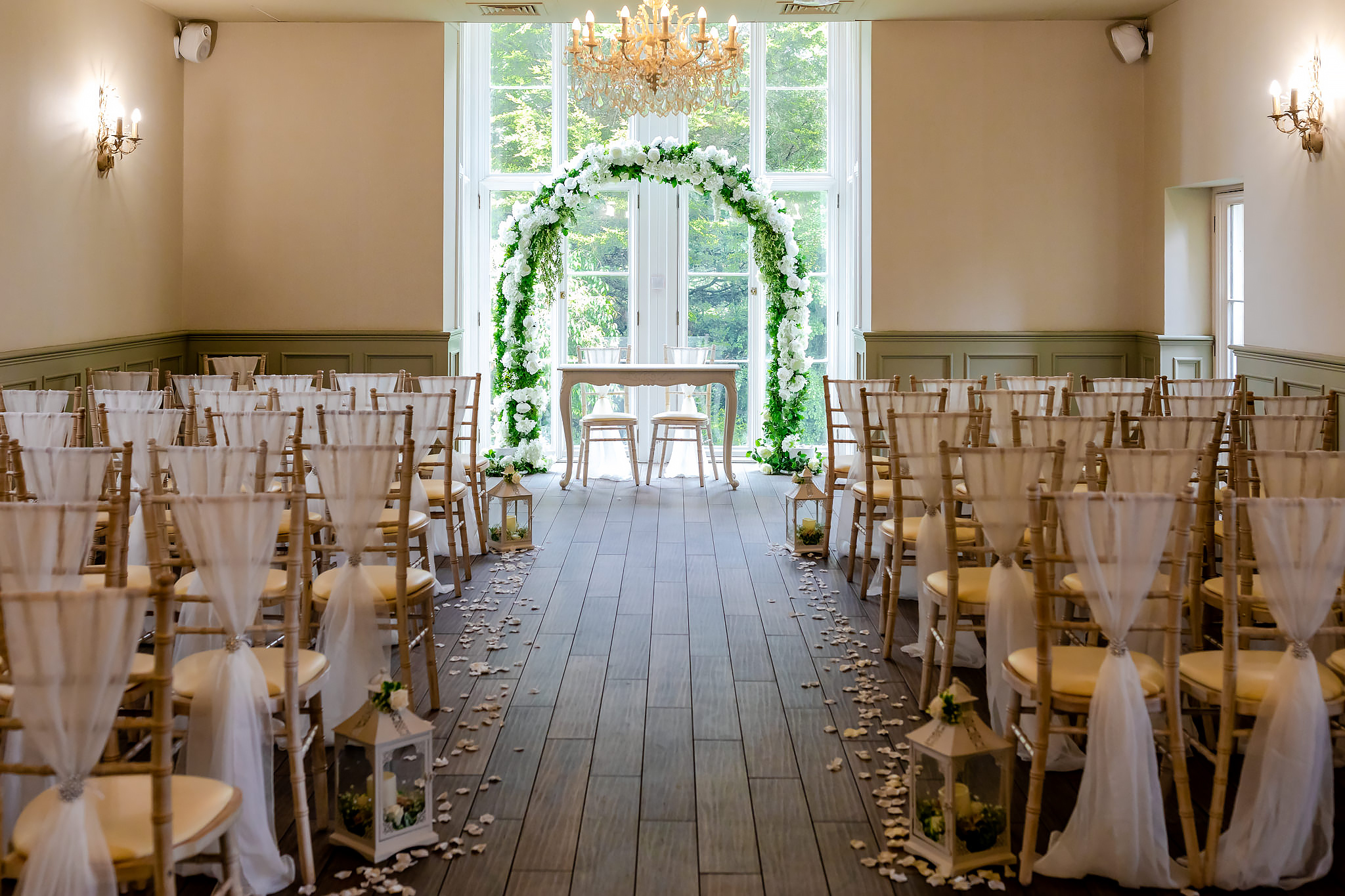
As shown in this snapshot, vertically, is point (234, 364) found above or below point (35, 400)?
above

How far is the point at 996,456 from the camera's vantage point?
359 centimetres

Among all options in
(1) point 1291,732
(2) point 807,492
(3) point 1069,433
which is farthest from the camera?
(2) point 807,492

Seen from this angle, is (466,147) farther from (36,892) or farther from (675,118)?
(36,892)

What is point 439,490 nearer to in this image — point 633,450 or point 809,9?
point 633,450

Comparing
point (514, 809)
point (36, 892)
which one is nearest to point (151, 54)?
point (514, 809)

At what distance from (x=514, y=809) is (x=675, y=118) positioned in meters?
7.80

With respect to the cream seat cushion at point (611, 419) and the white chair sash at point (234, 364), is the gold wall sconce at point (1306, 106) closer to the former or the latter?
the cream seat cushion at point (611, 419)

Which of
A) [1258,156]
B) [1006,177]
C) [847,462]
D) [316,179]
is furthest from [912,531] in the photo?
[316,179]

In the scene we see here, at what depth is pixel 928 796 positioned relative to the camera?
10.3ft

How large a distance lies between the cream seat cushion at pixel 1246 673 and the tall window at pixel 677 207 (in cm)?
715

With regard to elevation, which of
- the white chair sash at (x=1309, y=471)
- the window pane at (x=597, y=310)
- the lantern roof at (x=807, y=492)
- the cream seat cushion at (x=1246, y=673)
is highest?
the window pane at (x=597, y=310)

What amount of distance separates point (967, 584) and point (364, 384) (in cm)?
372

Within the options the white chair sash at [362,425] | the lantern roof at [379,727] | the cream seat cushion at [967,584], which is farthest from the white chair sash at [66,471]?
the cream seat cushion at [967,584]

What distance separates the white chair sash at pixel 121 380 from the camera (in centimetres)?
700
